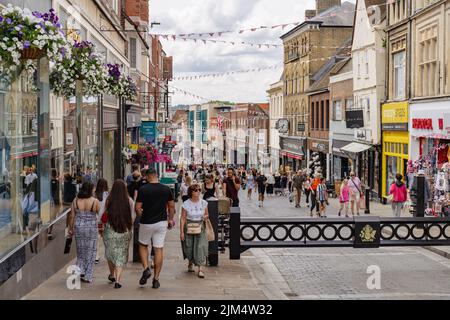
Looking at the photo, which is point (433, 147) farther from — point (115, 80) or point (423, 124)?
point (115, 80)

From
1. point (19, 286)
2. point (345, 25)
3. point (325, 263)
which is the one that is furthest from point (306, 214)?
point (345, 25)

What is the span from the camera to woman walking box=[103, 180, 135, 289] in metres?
10.1

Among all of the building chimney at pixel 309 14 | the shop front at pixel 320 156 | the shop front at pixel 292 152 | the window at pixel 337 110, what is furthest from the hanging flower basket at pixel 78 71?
the building chimney at pixel 309 14

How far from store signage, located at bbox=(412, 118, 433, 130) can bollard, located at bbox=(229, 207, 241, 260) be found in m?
16.5

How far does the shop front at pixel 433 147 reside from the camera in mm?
22281

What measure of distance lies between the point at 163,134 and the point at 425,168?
38479mm

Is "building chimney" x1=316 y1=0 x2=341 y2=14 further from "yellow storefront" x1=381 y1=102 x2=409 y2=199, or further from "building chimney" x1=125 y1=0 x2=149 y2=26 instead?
"yellow storefront" x1=381 y1=102 x2=409 y2=199

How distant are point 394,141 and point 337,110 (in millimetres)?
14178

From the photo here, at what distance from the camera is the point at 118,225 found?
33.3 feet

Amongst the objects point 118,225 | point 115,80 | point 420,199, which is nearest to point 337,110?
point 420,199

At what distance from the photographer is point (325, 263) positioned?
49.4 ft

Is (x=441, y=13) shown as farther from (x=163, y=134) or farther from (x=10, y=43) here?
(x=163, y=134)

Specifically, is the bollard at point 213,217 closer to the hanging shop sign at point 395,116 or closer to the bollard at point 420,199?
the bollard at point 420,199

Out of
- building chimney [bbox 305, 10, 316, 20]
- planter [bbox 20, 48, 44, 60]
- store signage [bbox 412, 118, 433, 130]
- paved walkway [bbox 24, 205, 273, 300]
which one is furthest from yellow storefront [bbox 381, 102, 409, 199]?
building chimney [bbox 305, 10, 316, 20]
